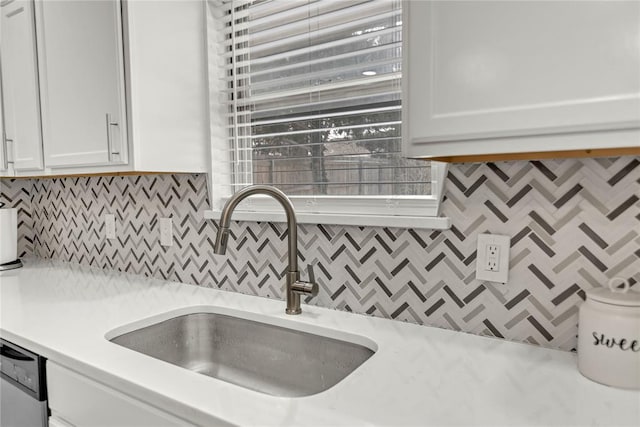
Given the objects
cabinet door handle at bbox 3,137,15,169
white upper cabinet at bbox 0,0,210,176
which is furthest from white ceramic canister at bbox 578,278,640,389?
cabinet door handle at bbox 3,137,15,169

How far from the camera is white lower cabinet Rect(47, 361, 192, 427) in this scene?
916 millimetres

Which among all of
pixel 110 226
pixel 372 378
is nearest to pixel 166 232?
pixel 110 226

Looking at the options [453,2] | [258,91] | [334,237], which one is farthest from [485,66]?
[258,91]

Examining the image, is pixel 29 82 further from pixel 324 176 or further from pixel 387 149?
pixel 387 149

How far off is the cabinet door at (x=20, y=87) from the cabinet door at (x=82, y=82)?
0.07 m

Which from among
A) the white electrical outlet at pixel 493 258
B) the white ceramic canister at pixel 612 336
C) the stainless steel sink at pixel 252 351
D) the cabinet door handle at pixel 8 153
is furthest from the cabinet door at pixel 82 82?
the white ceramic canister at pixel 612 336

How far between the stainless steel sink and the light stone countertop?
0.04 m

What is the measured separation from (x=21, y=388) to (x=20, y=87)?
1.25 meters

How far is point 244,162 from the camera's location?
5.60 feet

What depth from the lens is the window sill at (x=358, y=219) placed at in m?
1.21

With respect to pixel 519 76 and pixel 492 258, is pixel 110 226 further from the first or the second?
pixel 519 76

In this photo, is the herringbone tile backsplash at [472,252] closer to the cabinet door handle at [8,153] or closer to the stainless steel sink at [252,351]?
the stainless steel sink at [252,351]

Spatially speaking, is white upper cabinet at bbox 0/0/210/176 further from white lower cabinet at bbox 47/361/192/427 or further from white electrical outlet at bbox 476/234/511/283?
white electrical outlet at bbox 476/234/511/283

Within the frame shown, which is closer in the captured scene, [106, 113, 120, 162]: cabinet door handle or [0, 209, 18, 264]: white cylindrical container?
[106, 113, 120, 162]: cabinet door handle
